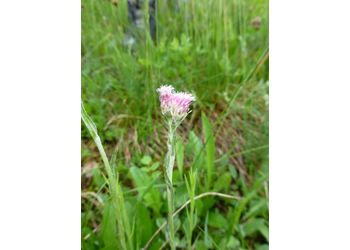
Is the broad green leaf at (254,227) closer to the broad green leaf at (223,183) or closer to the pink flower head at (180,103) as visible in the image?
the broad green leaf at (223,183)

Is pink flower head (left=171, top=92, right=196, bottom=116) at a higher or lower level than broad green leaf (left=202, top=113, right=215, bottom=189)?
higher

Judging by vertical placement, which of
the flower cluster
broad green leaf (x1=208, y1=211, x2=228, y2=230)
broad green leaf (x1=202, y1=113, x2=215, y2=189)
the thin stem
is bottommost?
broad green leaf (x1=208, y1=211, x2=228, y2=230)

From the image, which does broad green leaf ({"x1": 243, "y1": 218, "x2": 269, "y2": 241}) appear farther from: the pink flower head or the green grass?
the pink flower head

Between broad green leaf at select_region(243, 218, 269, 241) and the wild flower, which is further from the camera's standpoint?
broad green leaf at select_region(243, 218, 269, 241)

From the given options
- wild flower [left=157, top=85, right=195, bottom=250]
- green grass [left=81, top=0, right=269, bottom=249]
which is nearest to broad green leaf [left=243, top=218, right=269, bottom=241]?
green grass [left=81, top=0, right=269, bottom=249]

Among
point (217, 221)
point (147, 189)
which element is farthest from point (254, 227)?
point (147, 189)

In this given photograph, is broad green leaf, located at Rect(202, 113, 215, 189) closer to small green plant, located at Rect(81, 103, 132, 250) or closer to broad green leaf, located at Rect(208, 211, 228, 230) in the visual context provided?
broad green leaf, located at Rect(208, 211, 228, 230)
